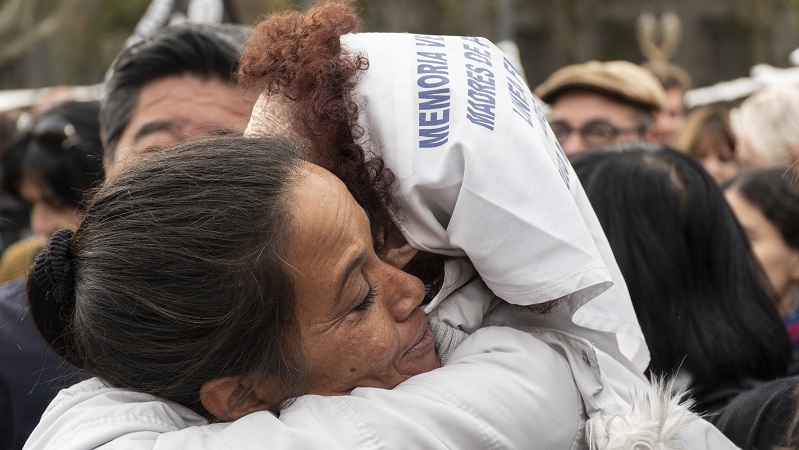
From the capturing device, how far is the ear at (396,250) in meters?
1.60

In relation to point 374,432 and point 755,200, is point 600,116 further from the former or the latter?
point 374,432

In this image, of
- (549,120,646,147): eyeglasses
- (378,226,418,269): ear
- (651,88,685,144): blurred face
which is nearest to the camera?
(378,226,418,269): ear

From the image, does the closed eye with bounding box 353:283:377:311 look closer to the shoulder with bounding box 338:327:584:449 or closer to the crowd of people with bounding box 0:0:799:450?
the crowd of people with bounding box 0:0:799:450

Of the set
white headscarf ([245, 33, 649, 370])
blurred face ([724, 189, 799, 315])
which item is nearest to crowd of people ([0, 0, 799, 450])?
white headscarf ([245, 33, 649, 370])

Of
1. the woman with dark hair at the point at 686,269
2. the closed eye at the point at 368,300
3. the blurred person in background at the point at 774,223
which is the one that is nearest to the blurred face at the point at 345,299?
the closed eye at the point at 368,300

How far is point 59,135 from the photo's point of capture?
338 centimetres

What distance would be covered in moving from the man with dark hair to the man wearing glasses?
2150mm

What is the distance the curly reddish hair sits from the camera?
1528 mm

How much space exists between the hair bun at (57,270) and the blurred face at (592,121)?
312 centimetres

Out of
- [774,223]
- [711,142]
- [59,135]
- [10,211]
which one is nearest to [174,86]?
[59,135]

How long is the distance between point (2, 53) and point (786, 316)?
40.4ft

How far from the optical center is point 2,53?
43.9ft

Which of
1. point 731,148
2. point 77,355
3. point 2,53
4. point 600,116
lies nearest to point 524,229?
point 77,355

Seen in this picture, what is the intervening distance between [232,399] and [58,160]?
221cm
